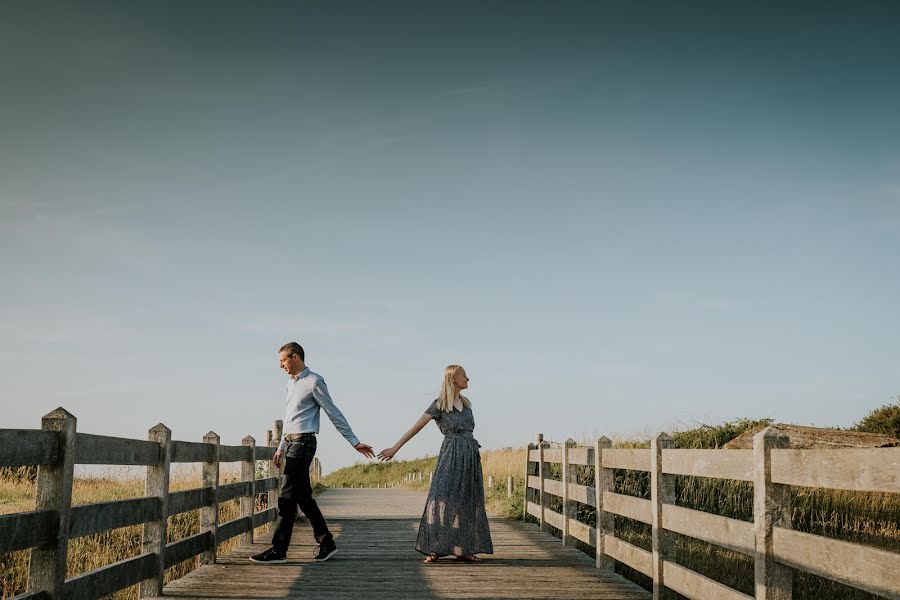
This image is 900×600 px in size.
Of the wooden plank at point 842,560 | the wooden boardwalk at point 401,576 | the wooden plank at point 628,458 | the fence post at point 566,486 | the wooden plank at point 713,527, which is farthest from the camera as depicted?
the fence post at point 566,486

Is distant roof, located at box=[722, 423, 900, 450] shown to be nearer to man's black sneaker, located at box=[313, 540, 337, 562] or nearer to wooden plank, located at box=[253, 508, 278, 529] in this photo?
wooden plank, located at box=[253, 508, 278, 529]

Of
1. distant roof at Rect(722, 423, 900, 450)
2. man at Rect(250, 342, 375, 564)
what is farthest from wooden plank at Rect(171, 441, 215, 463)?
distant roof at Rect(722, 423, 900, 450)

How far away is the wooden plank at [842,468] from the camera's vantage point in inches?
157

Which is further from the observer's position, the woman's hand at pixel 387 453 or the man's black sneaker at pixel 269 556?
the man's black sneaker at pixel 269 556

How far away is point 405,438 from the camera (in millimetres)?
8719

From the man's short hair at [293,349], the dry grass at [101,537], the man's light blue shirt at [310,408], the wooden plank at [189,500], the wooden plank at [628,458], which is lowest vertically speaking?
the dry grass at [101,537]

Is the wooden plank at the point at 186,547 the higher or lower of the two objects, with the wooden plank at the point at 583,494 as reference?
lower

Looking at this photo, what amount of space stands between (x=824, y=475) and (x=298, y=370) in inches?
219

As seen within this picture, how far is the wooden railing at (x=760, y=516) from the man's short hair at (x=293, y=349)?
10.4 feet

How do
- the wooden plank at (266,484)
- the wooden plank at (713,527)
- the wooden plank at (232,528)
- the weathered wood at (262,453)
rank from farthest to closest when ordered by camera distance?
the wooden plank at (266,484) → the weathered wood at (262,453) → the wooden plank at (232,528) → the wooden plank at (713,527)

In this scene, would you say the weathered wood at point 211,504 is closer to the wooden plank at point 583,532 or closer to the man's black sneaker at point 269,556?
the man's black sneaker at point 269,556

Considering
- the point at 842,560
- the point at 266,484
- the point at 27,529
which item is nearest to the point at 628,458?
the point at 842,560

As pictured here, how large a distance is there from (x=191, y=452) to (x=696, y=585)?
4.56 m

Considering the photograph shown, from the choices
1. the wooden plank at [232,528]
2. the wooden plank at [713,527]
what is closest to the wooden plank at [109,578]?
the wooden plank at [232,528]
